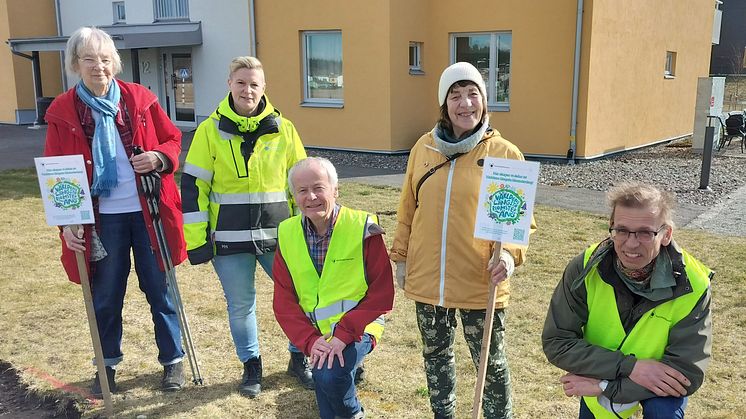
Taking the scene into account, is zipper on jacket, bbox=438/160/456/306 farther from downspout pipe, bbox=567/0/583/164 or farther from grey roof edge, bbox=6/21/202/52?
grey roof edge, bbox=6/21/202/52

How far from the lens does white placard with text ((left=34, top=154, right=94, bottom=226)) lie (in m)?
3.44

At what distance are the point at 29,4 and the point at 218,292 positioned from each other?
19.0 m

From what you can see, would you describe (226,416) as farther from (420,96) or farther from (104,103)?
(420,96)

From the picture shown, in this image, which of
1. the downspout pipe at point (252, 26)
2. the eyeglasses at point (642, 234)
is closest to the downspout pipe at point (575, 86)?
the downspout pipe at point (252, 26)

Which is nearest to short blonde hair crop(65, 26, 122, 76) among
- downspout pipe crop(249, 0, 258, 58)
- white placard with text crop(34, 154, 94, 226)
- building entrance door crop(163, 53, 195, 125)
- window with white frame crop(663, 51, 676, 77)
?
white placard with text crop(34, 154, 94, 226)

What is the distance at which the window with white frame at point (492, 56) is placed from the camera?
1348cm

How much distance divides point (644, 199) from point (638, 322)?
50cm

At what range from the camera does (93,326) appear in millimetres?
3576

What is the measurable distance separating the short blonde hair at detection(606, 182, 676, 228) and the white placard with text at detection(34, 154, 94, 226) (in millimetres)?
2613

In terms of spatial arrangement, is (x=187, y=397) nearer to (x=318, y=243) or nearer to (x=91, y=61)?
(x=318, y=243)

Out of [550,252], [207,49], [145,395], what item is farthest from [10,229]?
[207,49]

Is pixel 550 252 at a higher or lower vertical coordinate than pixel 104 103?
lower

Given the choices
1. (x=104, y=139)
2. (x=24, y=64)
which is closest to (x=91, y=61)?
(x=104, y=139)

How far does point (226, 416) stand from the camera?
3723 millimetres
